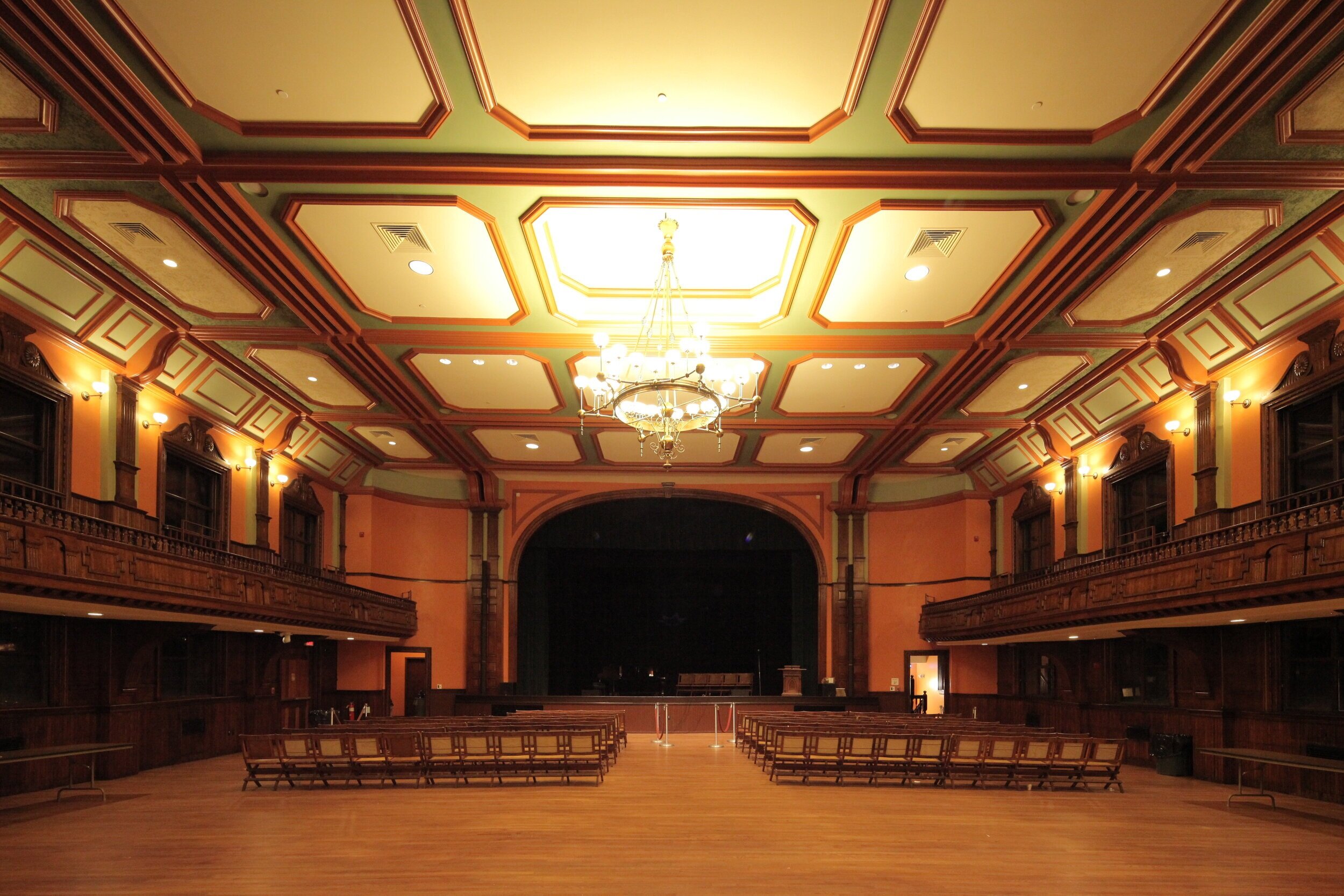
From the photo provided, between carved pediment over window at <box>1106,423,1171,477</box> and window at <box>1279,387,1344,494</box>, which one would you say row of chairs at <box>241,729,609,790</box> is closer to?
window at <box>1279,387,1344,494</box>

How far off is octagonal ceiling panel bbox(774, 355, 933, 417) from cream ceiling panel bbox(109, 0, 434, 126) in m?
8.39

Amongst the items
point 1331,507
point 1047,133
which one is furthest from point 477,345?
point 1331,507

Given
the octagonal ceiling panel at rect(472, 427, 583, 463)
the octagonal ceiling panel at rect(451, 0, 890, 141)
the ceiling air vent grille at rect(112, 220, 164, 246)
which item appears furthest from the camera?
the octagonal ceiling panel at rect(472, 427, 583, 463)

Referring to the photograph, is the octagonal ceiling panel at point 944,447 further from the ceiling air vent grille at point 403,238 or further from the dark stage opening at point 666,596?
the ceiling air vent grille at point 403,238

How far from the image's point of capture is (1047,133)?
829 cm

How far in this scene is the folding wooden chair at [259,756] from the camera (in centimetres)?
1171

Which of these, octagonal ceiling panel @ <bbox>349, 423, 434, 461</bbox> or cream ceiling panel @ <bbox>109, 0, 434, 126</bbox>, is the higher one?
cream ceiling panel @ <bbox>109, 0, 434, 126</bbox>

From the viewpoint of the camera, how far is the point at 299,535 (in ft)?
66.1

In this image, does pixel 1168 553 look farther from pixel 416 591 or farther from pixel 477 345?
pixel 416 591

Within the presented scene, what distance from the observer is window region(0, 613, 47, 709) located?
39.4 ft

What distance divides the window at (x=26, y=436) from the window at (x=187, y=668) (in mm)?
4271

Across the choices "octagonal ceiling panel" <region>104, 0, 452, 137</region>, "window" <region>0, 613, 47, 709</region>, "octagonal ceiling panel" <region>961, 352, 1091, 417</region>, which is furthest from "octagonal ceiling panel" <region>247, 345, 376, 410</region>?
"octagonal ceiling panel" <region>961, 352, 1091, 417</region>

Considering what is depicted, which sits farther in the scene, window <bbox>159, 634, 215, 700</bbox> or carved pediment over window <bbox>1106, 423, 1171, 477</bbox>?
window <bbox>159, 634, 215, 700</bbox>

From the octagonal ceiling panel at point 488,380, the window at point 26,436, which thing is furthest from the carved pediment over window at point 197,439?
the octagonal ceiling panel at point 488,380
